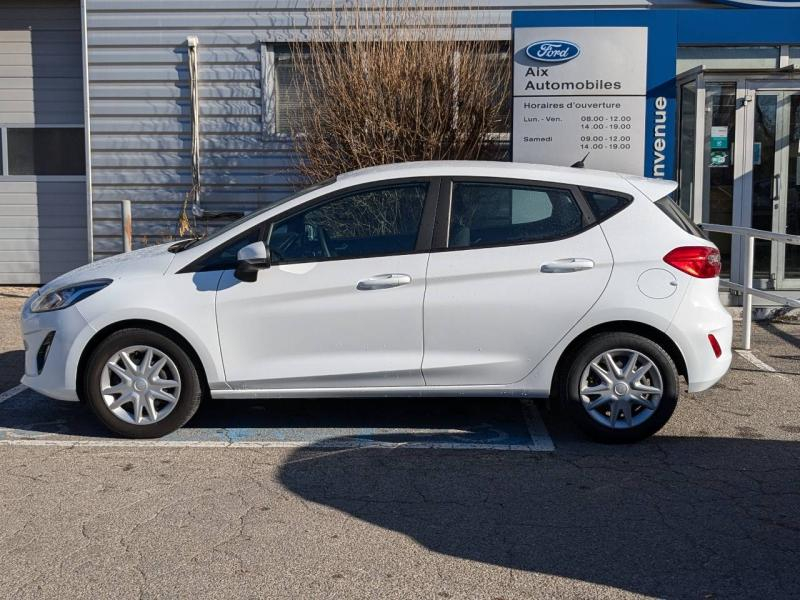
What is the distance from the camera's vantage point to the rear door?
6.07 m

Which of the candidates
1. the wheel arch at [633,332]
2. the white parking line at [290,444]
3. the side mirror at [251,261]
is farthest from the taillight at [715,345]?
the side mirror at [251,261]

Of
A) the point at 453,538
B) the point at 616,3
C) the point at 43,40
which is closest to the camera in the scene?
the point at 453,538

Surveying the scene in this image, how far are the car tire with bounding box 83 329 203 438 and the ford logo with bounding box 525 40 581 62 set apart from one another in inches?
213

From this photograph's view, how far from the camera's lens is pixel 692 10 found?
11180mm

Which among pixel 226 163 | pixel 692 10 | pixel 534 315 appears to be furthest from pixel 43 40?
pixel 534 315

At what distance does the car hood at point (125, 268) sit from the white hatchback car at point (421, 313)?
20 mm

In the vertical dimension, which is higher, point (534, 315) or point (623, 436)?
point (534, 315)

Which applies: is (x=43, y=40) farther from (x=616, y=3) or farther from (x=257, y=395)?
(x=257, y=395)

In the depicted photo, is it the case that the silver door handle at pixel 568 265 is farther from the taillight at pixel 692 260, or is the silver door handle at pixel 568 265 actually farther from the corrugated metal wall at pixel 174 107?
the corrugated metal wall at pixel 174 107

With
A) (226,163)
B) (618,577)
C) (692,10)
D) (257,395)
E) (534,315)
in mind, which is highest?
(692,10)

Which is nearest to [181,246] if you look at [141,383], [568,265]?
[141,383]

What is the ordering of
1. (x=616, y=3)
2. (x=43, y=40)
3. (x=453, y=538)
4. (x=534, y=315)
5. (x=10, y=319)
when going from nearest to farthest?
(x=453, y=538)
(x=534, y=315)
(x=10, y=319)
(x=616, y=3)
(x=43, y=40)

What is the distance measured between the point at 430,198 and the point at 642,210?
128cm

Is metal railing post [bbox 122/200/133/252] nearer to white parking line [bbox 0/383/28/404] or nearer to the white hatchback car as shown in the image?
white parking line [bbox 0/383/28/404]
